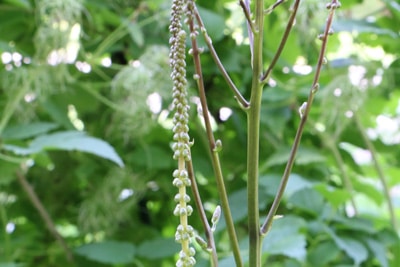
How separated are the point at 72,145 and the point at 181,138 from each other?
31 cm

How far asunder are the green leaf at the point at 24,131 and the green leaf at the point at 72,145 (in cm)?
2

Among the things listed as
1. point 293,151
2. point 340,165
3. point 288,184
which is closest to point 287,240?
point 288,184

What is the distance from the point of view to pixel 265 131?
2.44ft

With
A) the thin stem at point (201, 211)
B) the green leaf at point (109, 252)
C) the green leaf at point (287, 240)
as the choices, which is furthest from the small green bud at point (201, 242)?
the green leaf at point (109, 252)

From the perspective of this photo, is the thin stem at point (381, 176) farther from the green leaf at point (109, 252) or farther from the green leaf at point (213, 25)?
the green leaf at point (109, 252)

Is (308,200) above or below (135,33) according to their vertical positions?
below

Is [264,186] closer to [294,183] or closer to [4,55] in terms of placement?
[294,183]

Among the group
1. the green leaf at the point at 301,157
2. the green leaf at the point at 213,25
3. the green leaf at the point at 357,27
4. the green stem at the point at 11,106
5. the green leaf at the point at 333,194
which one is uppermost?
the green leaf at the point at 213,25

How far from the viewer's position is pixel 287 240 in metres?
0.54

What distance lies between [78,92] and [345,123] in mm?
285

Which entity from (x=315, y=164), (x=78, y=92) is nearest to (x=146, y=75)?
(x=78, y=92)

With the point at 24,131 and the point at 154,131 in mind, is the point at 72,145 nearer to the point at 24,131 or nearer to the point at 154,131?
the point at 24,131

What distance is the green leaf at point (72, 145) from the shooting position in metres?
0.52

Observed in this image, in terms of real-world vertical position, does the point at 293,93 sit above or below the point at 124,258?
above
